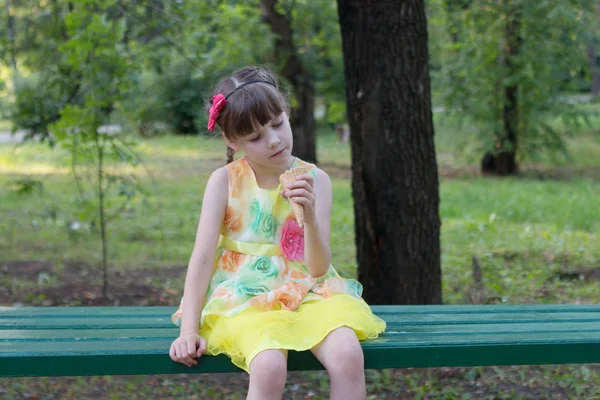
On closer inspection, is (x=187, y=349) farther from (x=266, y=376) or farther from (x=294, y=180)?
(x=294, y=180)

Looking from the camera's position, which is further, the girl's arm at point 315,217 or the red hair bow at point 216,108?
the red hair bow at point 216,108

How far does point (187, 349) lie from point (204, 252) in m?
0.37

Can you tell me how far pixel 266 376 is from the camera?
2.24m

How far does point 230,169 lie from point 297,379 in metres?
1.48

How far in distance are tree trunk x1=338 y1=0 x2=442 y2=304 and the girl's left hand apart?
1407 millimetres

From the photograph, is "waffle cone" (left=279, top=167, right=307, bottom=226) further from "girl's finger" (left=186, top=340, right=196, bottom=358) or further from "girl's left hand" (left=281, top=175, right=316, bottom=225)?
"girl's finger" (left=186, top=340, right=196, bottom=358)

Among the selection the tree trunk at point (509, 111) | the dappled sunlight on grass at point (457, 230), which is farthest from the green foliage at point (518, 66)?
the dappled sunlight on grass at point (457, 230)

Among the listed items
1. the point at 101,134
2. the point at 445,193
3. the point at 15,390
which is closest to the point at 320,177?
the point at 15,390

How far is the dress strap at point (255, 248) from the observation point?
2639 mm

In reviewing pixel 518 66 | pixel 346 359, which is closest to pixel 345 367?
pixel 346 359

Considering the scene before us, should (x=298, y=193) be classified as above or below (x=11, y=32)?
below

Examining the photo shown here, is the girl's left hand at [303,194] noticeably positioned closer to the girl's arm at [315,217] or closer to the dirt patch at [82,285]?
the girl's arm at [315,217]

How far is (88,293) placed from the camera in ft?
17.5

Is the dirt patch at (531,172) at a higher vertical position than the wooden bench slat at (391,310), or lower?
lower
